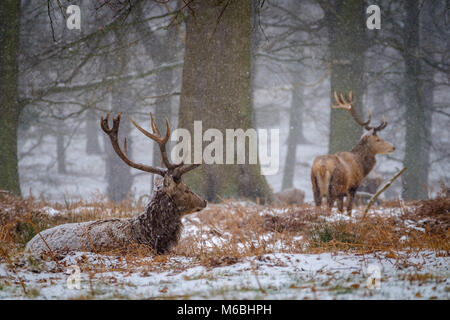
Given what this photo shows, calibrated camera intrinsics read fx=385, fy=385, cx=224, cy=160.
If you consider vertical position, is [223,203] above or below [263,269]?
above

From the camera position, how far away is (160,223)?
4.05m

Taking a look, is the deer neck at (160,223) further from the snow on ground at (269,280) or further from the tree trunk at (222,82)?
the tree trunk at (222,82)

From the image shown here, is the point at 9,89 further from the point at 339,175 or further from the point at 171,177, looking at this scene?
the point at 339,175

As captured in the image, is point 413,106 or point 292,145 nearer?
point 413,106

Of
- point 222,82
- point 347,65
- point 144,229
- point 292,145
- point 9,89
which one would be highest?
point 347,65

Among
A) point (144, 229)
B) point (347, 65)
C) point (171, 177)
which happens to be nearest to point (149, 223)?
point (144, 229)

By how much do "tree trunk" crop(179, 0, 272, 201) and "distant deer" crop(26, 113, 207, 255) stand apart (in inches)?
92.4

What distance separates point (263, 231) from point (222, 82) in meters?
3.08

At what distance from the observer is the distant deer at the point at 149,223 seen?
12.8ft

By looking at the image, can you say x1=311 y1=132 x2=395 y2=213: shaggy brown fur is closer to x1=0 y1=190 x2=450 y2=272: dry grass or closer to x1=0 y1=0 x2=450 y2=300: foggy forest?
x1=0 y1=0 x2=450 y2=300: foggy forest

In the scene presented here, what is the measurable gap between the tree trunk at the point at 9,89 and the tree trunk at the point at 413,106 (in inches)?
344

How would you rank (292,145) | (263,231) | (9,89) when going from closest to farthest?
(263,231) → (9,89) → (292,145)
